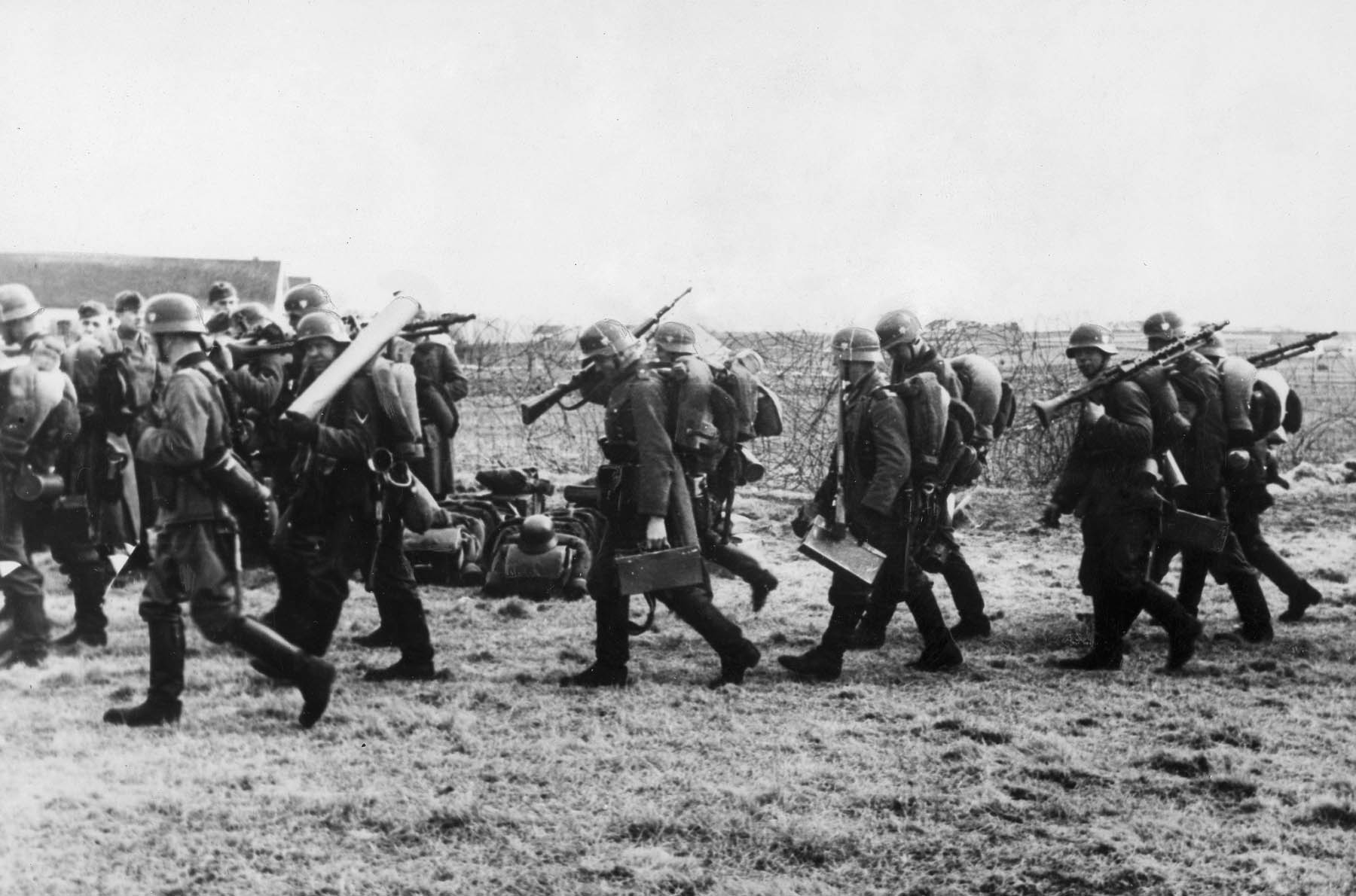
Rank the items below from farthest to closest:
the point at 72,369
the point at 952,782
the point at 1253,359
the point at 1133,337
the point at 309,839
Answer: the point at 1133,337 → the point at 1253,359 → the point at 72,369 → the point at 952,782 → the point at 309,839

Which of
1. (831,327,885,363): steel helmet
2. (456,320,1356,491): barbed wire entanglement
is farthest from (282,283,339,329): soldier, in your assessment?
(456,320,1356,491): barbed wire entanglement

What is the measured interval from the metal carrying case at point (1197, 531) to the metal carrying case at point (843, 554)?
1937mm

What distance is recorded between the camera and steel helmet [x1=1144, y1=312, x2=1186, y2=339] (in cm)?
733

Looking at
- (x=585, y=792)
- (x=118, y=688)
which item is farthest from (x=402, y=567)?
(x=585, y=792)

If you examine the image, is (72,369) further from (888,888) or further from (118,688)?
(888,888)

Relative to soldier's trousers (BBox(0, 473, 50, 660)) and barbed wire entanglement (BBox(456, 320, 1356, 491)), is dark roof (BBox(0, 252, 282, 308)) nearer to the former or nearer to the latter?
barbed wire entanglement (BBox(456, 320, 1356, 491))

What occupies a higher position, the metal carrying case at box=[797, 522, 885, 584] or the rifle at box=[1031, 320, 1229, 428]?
the rifle at box=[1031, 320, 1229, 428]

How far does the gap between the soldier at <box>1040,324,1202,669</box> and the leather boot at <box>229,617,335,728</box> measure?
3967mm

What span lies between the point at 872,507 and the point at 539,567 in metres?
2.92

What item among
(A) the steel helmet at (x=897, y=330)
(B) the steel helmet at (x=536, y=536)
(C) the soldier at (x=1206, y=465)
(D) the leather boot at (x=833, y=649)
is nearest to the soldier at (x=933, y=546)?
(A) the steel helmet at (x=897, y=330)

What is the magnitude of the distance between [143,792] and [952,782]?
317 cm

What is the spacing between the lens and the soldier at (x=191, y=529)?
16.1 feet

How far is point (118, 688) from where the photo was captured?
5.92 metres

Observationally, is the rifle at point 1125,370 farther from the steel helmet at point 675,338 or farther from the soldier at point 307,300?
the soldier at point 307,300
